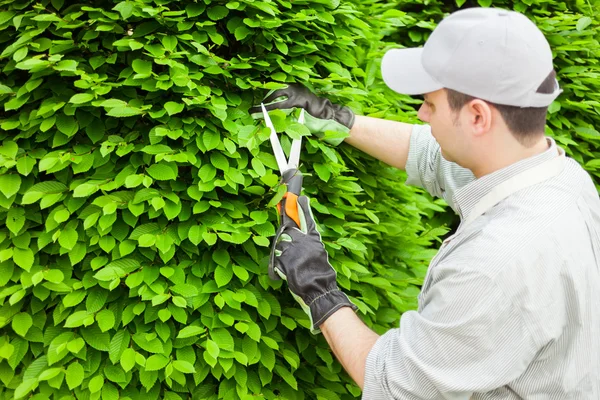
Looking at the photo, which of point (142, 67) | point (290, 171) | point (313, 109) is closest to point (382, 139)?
point (313, 109)

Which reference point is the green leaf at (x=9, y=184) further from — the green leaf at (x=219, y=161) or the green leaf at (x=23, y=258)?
the green leaf at (x=219, y=161)

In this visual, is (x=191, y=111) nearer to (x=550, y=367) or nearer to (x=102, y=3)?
(x=102, y=3)

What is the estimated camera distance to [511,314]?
5.29 feet

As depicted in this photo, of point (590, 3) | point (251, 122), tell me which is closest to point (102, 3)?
point (251, 122)

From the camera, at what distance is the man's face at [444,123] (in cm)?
184

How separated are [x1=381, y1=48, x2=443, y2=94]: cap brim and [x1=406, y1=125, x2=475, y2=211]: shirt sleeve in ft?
1.83

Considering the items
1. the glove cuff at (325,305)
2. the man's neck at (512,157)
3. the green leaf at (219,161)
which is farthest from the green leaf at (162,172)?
the man's neck at (512,157)

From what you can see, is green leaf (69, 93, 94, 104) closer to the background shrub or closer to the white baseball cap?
the background shrub

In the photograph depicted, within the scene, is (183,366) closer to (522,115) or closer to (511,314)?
(511,314)

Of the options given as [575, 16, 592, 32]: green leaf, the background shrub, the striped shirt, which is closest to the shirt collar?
the striped shirt

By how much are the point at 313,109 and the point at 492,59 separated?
0.81 metres

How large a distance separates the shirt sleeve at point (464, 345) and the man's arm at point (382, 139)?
929mm

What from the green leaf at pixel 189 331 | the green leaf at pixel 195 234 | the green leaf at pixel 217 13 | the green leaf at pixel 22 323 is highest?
the green leaf at pixel 217 13

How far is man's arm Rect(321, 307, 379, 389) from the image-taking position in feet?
6.18
